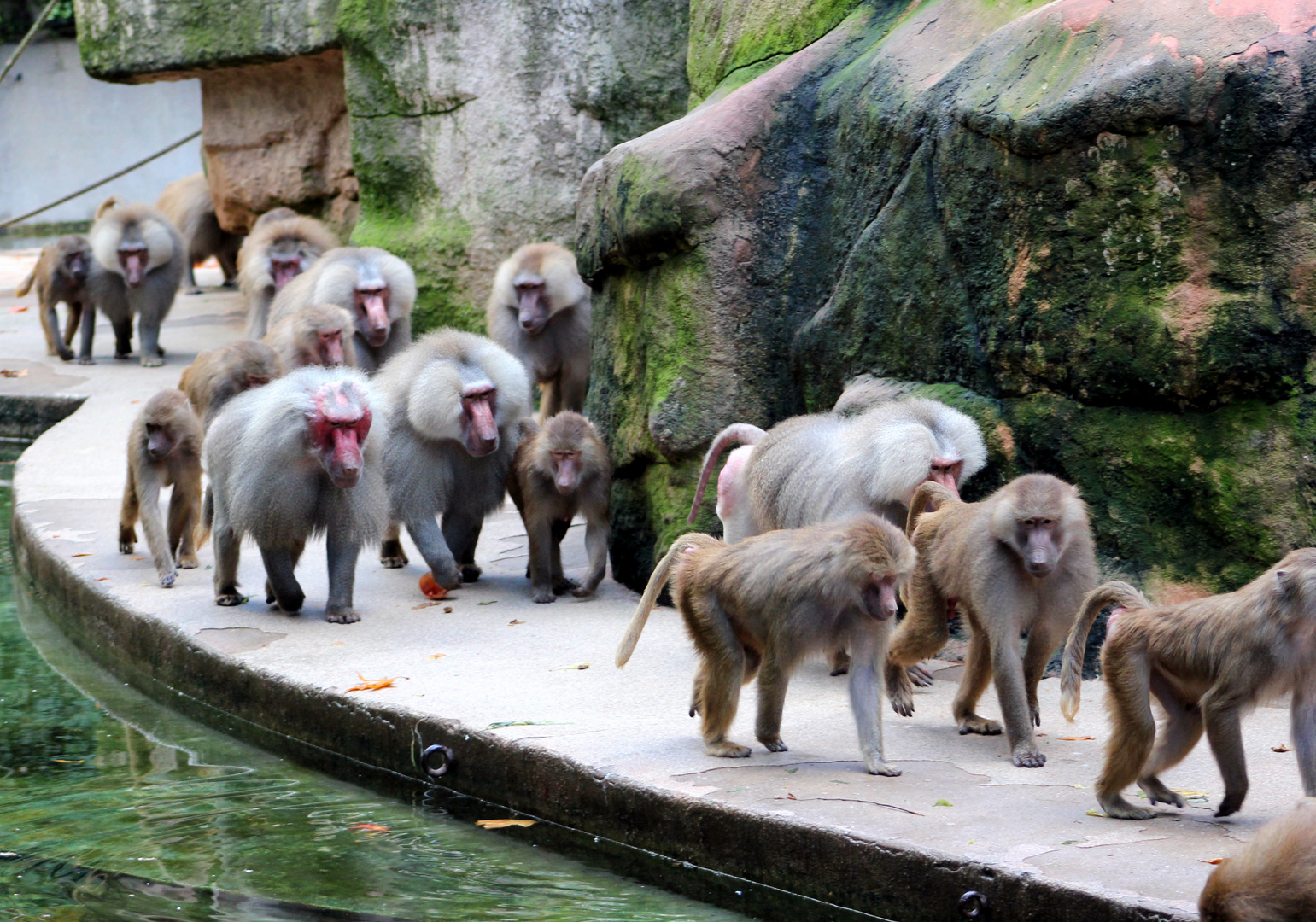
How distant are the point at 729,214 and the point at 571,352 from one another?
1.85m

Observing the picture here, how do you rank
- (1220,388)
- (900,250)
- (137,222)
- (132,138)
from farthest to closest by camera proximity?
(132,138) < (137,222) < (900,250) < (1220,388)

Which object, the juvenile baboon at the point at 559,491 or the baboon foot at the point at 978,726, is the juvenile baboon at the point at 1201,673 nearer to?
the baboon foot at the point at 978,726

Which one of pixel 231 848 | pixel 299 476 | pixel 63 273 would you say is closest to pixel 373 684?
pixel 231 848

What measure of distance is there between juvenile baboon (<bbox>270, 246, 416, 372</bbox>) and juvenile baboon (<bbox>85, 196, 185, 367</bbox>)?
276cm

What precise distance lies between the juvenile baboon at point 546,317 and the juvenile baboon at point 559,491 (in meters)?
1.21

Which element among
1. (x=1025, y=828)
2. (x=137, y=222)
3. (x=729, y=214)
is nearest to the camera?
(x=1025, y=828)

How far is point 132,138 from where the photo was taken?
20.1 m

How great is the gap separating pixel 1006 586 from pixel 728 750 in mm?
823

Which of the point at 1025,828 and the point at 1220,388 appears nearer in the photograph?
the point at 1025,828

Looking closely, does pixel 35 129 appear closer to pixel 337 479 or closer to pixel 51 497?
pixel 51 497

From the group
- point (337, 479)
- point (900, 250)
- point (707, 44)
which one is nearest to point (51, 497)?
point (337, 479)

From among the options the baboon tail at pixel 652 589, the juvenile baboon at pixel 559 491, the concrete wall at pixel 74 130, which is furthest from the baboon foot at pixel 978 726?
the concrete wall at pixel 74 130

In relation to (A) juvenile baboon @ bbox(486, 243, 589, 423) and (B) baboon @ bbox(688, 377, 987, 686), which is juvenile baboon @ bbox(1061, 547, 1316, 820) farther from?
(A) juvenile baboon @ bbox(486, 243, 589, 423)

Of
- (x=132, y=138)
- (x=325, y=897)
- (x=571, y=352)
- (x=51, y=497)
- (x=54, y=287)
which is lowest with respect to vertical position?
(x=325, y=897)
